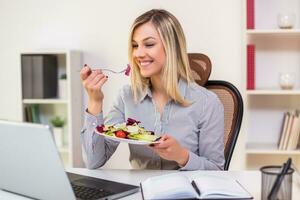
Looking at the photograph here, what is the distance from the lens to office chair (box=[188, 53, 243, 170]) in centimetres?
173

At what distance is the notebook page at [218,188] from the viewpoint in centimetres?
101

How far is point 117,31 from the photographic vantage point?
2980mm

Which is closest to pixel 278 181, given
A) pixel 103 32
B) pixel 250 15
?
pixel 250 15

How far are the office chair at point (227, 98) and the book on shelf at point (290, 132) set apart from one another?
0.91 meters

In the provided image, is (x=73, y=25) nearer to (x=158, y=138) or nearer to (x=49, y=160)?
(x=158, y=138)

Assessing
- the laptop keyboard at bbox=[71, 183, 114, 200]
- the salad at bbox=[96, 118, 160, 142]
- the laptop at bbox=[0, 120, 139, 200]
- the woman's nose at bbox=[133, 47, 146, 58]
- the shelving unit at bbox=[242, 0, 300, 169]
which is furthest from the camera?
the shelving unit at bbox=[242, 0, 300, 169]

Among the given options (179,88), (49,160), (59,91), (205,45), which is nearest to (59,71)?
(59,91)

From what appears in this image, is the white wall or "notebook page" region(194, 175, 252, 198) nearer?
"notebook page" region(194, 175, 252, 198)

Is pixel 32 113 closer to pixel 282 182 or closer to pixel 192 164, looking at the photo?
pixel 192 164

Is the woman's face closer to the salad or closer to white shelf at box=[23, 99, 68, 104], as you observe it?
the salad

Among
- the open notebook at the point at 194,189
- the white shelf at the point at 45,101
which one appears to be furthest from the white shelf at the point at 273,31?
the open notebook at the point at 194,189

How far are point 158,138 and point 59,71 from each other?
1.92 metres

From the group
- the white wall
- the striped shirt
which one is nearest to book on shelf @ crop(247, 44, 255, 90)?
the white wall

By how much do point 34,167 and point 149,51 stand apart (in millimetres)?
782
